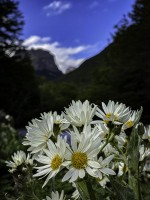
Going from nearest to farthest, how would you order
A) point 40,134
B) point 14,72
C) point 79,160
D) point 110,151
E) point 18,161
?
point 79,160 → point 40,134 → point 110,151 → point 18,161 → point 14,72

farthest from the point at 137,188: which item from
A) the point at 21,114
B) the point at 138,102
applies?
the point at 21,114

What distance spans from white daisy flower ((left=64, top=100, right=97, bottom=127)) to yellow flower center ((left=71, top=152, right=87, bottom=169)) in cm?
18

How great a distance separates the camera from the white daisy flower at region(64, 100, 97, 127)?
1.47 meters

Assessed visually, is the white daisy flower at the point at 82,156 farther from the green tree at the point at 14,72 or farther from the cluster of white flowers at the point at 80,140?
the green tree at the point at 14,72

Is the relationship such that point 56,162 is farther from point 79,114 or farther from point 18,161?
point 18,161

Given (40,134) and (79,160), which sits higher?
(40,134)

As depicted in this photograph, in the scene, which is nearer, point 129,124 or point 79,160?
point 79,160

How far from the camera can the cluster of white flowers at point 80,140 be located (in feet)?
4.18

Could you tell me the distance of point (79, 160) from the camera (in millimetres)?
1271

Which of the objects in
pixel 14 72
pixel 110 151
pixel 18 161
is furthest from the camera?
pixel 14 72

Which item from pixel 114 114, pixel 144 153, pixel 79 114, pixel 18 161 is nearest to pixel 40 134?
pixel 79 114

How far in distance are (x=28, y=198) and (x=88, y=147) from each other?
0.50 meters

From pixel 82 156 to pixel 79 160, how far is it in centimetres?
2

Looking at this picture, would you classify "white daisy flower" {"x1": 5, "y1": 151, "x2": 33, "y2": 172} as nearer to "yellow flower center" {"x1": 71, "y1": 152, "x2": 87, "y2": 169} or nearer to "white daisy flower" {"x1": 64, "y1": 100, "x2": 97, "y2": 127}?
"white daisy flower" {"x1": 64, "y1": 100, "x2": 97, "y2": 127}
